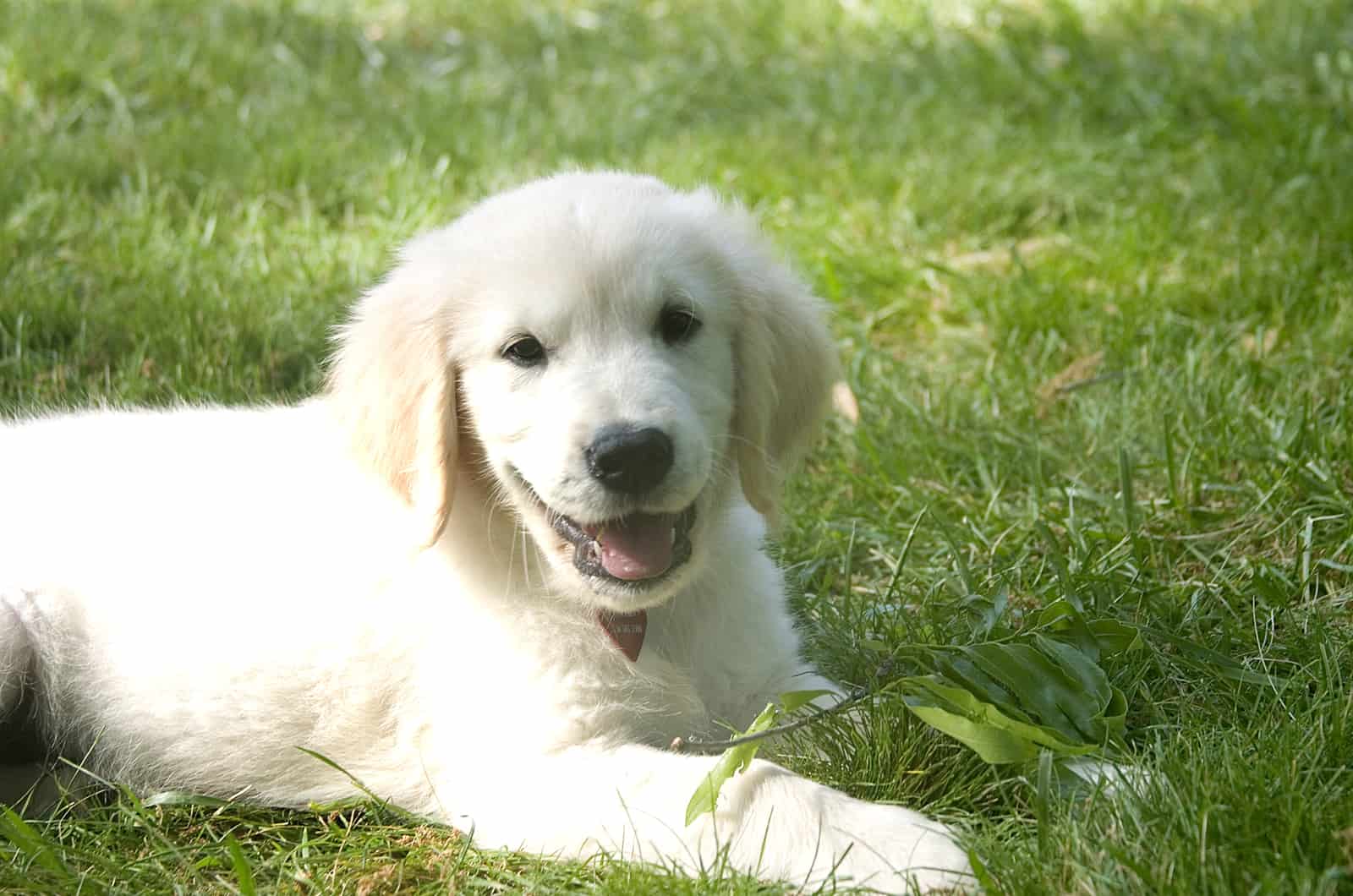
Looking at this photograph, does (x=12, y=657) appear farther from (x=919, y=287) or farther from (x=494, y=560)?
(x=919, y=287)

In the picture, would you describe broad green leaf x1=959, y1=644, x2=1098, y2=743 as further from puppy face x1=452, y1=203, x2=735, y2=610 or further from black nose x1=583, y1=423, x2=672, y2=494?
black nose x1=583, y1=423, x2=672, y2=494

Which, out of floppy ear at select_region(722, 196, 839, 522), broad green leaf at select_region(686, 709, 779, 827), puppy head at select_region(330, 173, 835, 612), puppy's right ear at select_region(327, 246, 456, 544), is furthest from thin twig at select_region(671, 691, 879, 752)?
puppy's right ear at select_region(327, 246, 456, 544)

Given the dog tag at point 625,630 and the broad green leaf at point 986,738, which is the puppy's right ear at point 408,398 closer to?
the dog tag at point 625,630

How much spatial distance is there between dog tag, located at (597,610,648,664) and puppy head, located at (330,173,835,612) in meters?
0.11

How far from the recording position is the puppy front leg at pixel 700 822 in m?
2.39

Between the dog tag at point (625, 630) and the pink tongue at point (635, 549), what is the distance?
0.18 metres

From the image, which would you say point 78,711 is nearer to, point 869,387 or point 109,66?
point 869,387

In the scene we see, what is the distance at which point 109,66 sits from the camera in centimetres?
656

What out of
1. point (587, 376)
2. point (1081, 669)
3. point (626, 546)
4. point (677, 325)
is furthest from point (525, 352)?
point (1081, 669)

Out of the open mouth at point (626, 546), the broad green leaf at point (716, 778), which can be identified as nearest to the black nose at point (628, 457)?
the open mouth at point (626, 546)

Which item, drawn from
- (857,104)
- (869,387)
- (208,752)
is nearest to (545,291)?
(208,752)

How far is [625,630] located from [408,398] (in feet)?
2.08

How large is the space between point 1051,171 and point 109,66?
426 cm

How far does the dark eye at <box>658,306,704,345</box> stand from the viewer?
2.80 m
